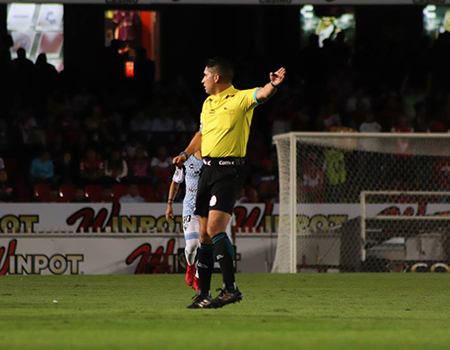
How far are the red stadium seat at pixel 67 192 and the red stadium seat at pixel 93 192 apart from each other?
253mm

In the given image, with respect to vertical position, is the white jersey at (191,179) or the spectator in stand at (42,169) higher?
the spectator in stand at (42,169)

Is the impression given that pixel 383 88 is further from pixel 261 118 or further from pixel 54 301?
pixel 54 301

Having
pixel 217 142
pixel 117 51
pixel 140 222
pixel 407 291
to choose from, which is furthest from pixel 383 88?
pixel 217 142

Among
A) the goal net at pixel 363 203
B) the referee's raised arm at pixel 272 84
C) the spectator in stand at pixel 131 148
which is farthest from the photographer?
the spectator in stand at pixel 131 148

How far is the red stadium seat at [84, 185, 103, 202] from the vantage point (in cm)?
1963

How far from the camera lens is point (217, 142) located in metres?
9.10

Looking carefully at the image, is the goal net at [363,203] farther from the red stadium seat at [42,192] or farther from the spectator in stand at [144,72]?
the spectator in stand at [144,72]

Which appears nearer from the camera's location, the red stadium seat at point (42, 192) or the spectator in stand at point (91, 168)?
the red stadium seat at point (42, 192)

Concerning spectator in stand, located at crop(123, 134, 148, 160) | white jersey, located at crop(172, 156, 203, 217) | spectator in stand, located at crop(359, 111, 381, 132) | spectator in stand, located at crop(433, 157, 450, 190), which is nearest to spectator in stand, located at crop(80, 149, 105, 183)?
spectator in stand, located at crop(123, 134, 148, 160)

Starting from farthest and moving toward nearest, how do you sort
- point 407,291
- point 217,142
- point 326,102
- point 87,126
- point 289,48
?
1. point 289,48
2. point 326,102
3. point 87,126
4. point 407,291
5. point 217,142

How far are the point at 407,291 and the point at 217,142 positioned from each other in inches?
179

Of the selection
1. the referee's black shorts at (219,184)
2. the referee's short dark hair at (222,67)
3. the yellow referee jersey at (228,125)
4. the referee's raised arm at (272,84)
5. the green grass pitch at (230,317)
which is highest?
the referee's short dark hair at (222,67)

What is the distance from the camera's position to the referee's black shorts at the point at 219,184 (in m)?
8.93

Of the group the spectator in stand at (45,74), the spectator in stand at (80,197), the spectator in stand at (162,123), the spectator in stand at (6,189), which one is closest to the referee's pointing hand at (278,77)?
the spectator in stand at (80,197)
